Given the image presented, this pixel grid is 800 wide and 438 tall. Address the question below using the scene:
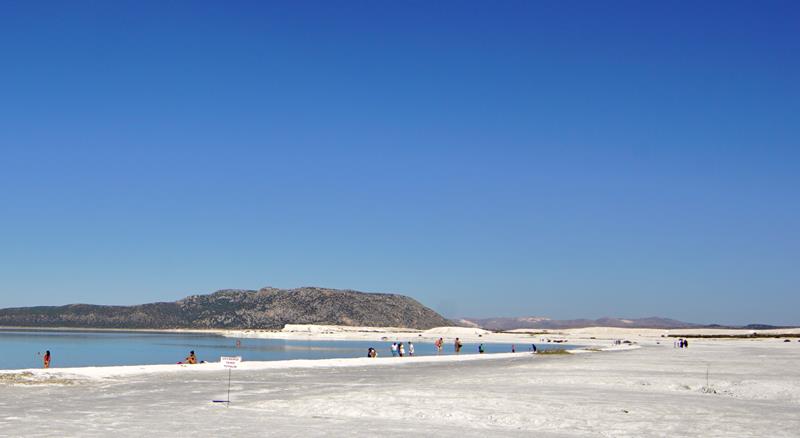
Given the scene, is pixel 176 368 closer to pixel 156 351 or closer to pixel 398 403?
pixel 398 403

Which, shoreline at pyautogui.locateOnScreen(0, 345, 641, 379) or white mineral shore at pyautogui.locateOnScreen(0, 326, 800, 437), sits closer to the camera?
white mineral shore at pyautogui.locateOnScreen(0, 326, 800, 437)

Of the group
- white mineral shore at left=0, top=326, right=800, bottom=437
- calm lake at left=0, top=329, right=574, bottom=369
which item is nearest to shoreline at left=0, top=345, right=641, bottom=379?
white mineral shore at left=0, top=326, right=800, bottom=437

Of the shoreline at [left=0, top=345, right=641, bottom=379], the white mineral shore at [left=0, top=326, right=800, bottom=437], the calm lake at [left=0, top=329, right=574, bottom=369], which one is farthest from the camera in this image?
the calm lake at [left=0, top=329, right=574, bottom=369]

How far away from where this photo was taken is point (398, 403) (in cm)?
2431

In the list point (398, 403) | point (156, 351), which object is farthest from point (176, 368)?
point (156, 351)

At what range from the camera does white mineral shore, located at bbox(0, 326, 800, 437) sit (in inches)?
734

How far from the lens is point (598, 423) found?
65.4ft

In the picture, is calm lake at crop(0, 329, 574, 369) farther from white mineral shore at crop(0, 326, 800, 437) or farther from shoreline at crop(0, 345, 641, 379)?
white mineral shore at crop(0, 326, 800, 437)

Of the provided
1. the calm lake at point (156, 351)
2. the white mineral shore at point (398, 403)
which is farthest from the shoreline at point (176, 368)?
the calm lake at point (156, 351)

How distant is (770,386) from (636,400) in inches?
335

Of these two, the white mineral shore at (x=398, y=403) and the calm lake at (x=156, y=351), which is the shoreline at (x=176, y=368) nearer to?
the white mineral shore at (x=398, y=403)

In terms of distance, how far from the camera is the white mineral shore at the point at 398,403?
1866 centimetres

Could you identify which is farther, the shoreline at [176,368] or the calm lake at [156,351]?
the calm lake at [156,351]

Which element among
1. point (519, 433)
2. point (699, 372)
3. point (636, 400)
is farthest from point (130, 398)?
point (699, 372)
